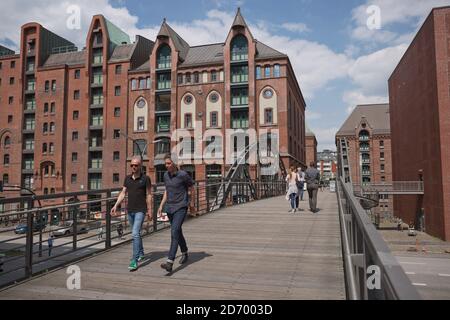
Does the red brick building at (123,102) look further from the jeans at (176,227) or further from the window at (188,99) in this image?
the jeans at (176,227)

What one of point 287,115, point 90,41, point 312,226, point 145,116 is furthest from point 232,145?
point 312,226

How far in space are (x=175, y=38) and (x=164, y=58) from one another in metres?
3.54

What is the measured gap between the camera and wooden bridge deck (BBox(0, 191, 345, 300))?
4512 mm

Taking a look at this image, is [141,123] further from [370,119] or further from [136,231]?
[370,119]

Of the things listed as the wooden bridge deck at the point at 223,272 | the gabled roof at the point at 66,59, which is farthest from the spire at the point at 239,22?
the wooden bridge deck at the point at 223,272

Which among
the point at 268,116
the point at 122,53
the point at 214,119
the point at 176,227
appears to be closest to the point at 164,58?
the point at 122,53

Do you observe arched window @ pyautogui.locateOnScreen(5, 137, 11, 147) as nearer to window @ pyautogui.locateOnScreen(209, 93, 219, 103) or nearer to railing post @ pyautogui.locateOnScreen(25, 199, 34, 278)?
window @ pyautogui.locateOnScreen(209, 93, 219, 103)

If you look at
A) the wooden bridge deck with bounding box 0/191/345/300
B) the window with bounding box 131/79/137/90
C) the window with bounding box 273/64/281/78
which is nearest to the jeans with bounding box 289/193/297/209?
the wooden bridge deck with bounding box 0/191/345/300

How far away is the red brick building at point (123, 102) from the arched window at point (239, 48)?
4.6 inches

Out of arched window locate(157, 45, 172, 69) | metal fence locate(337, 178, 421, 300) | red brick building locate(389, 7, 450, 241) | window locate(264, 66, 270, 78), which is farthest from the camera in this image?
arched window locate(157, 45, 172, 69)

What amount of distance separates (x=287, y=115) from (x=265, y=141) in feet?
12.8

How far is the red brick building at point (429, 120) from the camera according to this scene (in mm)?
30203

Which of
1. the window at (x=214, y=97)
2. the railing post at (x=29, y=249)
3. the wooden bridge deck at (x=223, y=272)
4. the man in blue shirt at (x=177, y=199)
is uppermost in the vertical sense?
the window at (x=214, y=97)

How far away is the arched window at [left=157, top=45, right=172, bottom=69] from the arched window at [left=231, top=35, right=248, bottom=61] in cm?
809
